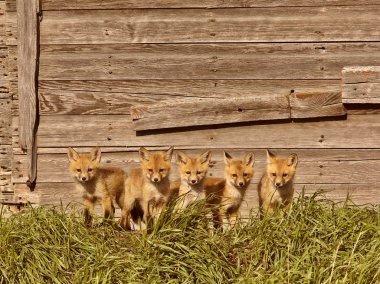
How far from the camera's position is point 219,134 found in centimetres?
1027

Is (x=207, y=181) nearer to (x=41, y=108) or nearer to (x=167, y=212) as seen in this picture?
(x=167, y=212)

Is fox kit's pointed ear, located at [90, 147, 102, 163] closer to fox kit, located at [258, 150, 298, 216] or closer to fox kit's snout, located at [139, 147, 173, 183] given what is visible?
fox kit's snout, located at [139, 147, 173, 183]

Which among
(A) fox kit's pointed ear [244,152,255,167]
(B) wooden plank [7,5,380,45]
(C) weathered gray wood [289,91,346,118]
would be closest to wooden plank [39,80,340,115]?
(C) weathered gray wood [289,91,346,118]

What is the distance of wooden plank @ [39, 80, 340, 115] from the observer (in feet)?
33.3

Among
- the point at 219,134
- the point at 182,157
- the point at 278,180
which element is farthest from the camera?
the point at 219,134

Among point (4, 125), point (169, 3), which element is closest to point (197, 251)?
point (169, 3)

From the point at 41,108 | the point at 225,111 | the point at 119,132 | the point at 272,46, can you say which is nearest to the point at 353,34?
the point at 272,46

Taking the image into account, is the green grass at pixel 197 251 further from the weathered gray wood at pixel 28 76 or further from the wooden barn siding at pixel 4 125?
the wooden barn siding at pixel 4 125

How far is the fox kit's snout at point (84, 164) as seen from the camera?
9.45 meters

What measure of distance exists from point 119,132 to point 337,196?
120 inches

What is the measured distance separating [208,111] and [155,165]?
134 cm

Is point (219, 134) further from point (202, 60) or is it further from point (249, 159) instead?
point (202, 60)

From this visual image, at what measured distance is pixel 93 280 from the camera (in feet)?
24.3

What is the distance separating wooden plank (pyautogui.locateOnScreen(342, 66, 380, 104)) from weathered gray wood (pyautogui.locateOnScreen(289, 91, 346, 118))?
0.14m
